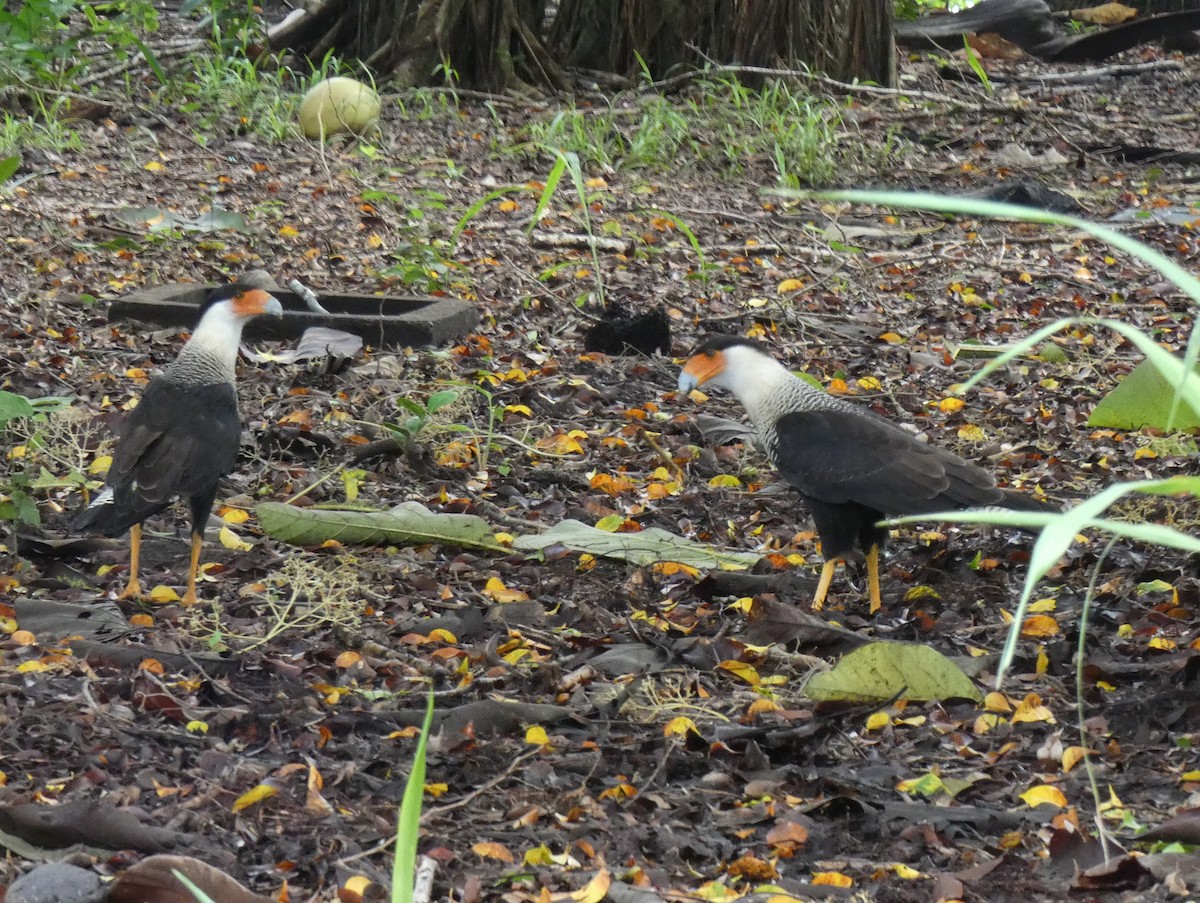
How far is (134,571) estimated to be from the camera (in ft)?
13.1

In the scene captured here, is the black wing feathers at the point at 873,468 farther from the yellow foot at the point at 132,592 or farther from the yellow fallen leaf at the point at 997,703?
the yellow foot at the point at 132,592

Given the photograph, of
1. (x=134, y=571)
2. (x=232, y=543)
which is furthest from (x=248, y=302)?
(x=134, y=571)

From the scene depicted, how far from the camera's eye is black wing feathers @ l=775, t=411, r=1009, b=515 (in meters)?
3.85

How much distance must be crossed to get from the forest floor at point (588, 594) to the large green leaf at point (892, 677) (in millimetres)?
39

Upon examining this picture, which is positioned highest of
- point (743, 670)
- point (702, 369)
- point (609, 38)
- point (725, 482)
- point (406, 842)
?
point (406, 842)

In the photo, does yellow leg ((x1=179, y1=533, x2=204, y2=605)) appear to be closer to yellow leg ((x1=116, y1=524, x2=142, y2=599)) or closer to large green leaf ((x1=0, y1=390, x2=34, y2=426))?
yellow leg ((x1=116, y1=524, x2=142, y2=599))

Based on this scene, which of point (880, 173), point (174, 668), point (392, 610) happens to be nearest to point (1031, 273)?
point (880, 173)

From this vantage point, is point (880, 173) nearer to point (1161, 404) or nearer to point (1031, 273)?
point (1031, 273)

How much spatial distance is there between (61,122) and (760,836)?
8.18 m

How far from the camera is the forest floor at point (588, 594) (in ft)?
8.89

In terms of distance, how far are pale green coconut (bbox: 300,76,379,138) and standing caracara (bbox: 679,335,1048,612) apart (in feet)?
18.8

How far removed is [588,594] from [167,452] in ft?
3.88

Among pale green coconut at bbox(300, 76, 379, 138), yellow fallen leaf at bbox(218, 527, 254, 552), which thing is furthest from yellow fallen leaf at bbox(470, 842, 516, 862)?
pale green coconut at bbox(300, 76, 379, 138)

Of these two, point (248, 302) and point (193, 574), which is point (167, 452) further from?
point (248, 302)
